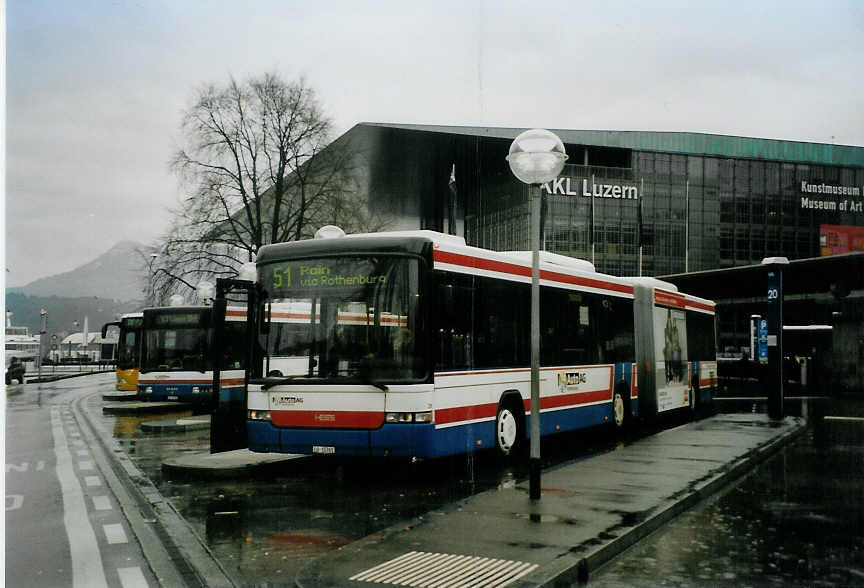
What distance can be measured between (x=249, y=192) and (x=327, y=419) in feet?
68.4

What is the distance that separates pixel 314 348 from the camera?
1094 cm

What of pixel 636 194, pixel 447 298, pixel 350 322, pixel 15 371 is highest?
pixel 636 194

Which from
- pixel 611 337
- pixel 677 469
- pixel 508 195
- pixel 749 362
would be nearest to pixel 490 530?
pixel 677 469

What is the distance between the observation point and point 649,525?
26.4 ft

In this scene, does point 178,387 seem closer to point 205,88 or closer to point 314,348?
point 205,88

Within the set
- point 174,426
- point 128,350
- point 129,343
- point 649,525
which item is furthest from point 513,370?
point 128,350

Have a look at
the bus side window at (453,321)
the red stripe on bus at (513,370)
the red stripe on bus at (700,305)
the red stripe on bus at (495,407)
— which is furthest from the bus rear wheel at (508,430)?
the red stripe on bus at (700,305)

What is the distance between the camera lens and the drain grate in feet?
19.7

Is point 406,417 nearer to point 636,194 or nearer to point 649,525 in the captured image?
point 649,525

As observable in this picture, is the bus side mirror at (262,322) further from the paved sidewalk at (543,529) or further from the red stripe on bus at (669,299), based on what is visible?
the red stripe on bus at (669,299)

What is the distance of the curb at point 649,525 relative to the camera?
247 inches

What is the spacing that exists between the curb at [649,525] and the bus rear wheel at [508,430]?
9.31 feet

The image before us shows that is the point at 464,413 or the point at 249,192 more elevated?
the point at 249,192

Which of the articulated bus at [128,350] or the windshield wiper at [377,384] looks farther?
the articulated bus at [128,350]
